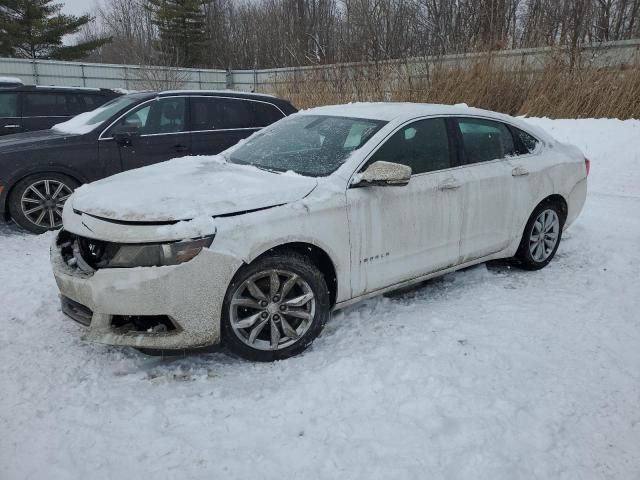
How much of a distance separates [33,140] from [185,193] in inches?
153

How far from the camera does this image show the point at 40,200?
5.93m

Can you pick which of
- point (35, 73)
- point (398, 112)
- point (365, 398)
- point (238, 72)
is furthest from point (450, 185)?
point (35, 73)

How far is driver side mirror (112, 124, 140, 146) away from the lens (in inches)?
250

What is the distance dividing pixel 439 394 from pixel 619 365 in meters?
1.30

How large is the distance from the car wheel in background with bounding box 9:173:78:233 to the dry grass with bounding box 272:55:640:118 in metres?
10.1

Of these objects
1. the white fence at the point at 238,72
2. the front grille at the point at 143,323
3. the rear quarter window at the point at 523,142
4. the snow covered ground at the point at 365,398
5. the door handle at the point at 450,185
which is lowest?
the snow covered ground at the point at 365,398

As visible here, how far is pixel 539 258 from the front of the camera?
492cm

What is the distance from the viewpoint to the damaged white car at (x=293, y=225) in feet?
9.71

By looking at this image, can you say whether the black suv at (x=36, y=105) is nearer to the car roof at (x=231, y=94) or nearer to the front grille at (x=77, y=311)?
the car roof at (x=231, y=94)

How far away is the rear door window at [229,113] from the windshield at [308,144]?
2.78m

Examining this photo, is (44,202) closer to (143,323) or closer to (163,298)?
(143,323)

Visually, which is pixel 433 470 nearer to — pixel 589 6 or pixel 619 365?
pixel 619 365

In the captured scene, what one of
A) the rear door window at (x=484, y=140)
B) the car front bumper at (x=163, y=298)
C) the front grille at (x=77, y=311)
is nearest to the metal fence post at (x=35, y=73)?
the front grille at (x=77, y=311)

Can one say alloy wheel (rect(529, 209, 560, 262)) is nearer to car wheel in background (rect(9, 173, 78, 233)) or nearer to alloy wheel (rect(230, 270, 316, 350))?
alloy wheel (rect(230, 270, 316, 350))
